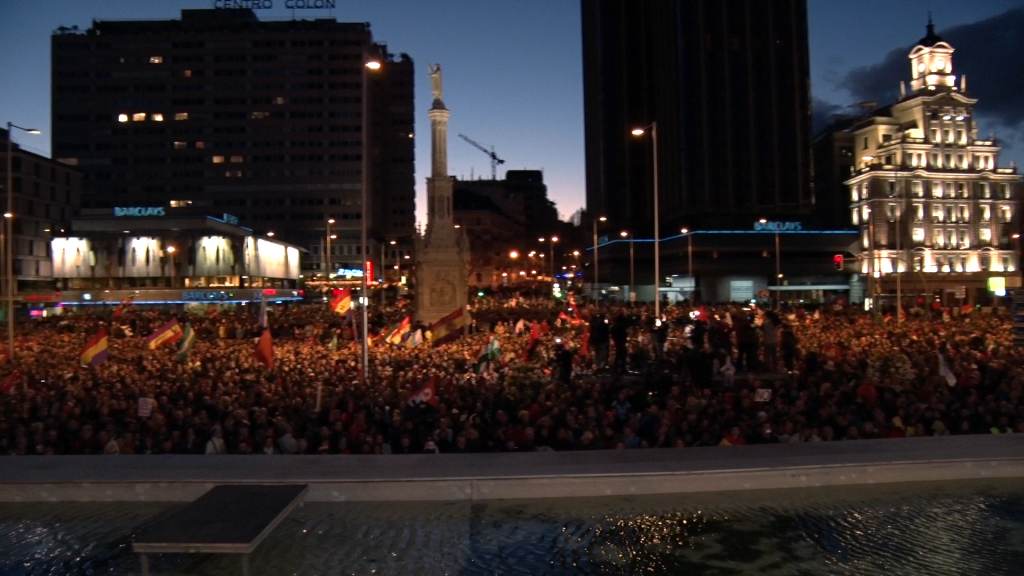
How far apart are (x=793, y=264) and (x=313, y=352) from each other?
6750cm

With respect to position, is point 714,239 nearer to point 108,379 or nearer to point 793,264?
point 793,264

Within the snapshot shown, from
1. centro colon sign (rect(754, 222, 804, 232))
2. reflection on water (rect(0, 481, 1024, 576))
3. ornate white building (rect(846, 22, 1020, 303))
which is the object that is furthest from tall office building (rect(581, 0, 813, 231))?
reflection on water (rect(0, 481, 1024, 576))

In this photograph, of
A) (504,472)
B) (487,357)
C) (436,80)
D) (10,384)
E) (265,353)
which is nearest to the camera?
(504,472)

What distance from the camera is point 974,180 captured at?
257 ft

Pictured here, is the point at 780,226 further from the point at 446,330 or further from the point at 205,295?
the point at 446,330

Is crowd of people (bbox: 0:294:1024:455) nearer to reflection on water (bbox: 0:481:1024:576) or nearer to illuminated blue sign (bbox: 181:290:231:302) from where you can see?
reflection on water (bbox: 0:481:1024:576)

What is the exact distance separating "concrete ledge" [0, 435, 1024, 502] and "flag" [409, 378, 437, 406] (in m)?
3.74

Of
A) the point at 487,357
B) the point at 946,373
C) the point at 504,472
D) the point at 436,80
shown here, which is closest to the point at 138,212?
the point at 436,80

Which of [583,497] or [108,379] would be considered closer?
[583,497]

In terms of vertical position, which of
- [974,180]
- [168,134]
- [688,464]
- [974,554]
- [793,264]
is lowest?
[974,554]

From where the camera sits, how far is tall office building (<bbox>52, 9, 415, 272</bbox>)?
11350 cm

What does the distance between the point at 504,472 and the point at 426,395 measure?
4912mm

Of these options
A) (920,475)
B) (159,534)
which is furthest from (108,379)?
(920,475)

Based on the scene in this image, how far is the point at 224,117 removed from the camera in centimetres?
11512
